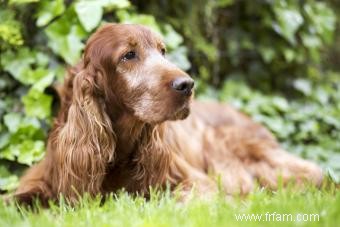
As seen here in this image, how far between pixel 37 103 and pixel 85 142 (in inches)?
40.9

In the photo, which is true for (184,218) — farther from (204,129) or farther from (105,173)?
(204,129)

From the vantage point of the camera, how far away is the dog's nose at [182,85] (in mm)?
3215

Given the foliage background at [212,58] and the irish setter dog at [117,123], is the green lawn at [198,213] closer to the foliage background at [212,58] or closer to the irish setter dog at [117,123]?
the irish setter dog at [117,123]

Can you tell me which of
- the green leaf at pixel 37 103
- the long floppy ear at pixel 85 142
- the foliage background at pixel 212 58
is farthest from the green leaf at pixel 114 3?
the long floppy ear at pixel 85 142

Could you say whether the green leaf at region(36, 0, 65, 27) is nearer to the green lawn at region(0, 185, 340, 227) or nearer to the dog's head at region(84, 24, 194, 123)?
the dog's head at region(84, 24, 194, 123)

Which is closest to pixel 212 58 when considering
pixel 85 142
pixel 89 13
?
pixel 89 13

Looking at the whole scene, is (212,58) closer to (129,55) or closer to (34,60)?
(34,60)

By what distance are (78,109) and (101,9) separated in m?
1.15

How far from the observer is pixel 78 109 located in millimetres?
3523

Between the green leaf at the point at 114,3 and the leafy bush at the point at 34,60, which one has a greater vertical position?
the green leaf at the point at 114,3

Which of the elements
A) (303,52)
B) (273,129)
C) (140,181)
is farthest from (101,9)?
(303,52)

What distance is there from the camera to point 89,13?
440cm

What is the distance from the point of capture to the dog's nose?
3215 mm

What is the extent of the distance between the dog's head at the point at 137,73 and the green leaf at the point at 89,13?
78cm
